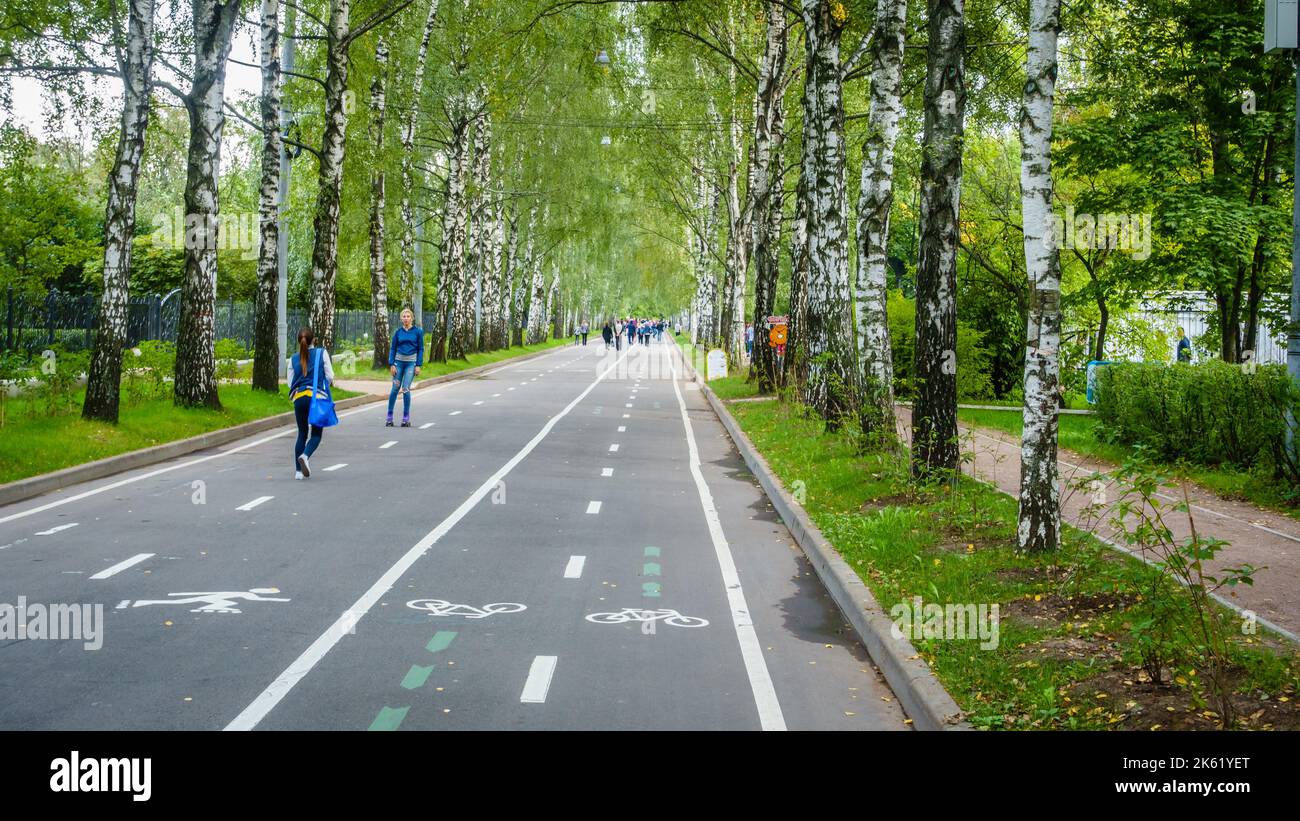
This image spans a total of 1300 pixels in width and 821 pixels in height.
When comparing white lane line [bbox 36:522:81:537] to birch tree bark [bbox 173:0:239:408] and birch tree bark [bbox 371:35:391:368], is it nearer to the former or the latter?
birch tree bark [bbox 173:0:239:408]

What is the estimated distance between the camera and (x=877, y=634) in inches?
307

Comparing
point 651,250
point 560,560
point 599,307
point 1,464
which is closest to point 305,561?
point 560,560

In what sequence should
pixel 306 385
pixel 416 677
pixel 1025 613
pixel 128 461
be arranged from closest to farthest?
1. pixel 416 677
2. pixel 1025 613
3. pixel 306 385
4. pixel 128 461

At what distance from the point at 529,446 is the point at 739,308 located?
24.3m

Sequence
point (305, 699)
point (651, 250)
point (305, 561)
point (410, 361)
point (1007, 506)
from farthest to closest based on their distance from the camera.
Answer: point (651, 250) → point (410, 361) → point (1007, 506) → point (305, 561) → point (305, 699)

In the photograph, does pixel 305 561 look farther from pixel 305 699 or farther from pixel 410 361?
pixel 410 361

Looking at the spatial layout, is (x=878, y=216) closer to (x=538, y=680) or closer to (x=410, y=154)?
(x=538, y=680)

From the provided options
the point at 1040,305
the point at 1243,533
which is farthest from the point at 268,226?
the point at 1243,533

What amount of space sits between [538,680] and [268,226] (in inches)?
843

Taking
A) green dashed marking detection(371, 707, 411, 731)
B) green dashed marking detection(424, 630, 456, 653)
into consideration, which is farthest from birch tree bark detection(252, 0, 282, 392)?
green dashed marking detection(371, 707, 411, 731)

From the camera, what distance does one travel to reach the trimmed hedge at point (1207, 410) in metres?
14.3

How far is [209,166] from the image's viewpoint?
20797 mm

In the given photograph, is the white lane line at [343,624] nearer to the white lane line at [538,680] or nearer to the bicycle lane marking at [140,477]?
the white lane line at [538,680]

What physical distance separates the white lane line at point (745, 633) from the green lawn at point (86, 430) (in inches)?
306
